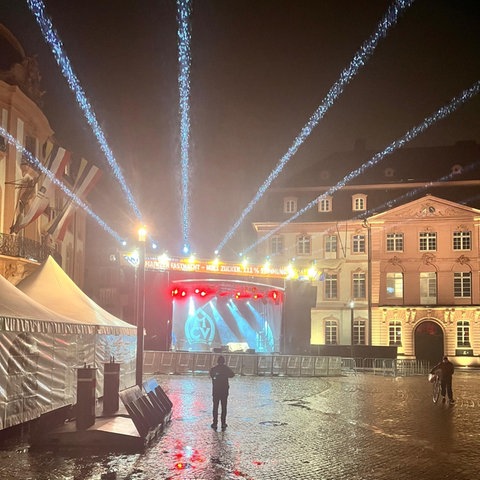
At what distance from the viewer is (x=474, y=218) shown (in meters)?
47.7

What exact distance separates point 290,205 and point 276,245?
332cm

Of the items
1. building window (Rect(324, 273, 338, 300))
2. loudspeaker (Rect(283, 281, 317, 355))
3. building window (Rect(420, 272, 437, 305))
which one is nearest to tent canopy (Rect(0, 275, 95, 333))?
loudspeaker (Rect(283, 281, 317, 355))

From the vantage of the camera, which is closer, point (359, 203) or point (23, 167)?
point (23, 167)

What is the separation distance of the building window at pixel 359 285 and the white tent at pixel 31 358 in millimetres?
35530

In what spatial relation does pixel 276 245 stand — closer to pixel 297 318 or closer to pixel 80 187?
pixel 297 318

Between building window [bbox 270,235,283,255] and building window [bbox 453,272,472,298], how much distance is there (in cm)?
1305

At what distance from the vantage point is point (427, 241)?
160 feet

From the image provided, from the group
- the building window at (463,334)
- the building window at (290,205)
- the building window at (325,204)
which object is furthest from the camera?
the building window at (290,205)

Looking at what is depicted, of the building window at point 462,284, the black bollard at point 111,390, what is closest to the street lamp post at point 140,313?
the black bollard at point 111,390

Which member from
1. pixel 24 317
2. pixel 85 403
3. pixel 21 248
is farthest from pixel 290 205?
pixel 85 403

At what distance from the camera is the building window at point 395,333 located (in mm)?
48156

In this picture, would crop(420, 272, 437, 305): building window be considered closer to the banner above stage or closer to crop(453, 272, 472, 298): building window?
crop(453, 272, 472, 298): building window

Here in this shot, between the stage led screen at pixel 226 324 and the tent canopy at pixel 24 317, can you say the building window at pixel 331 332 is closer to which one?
the stage led screen at pixel 226 324

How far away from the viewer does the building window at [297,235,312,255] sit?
168 feet
